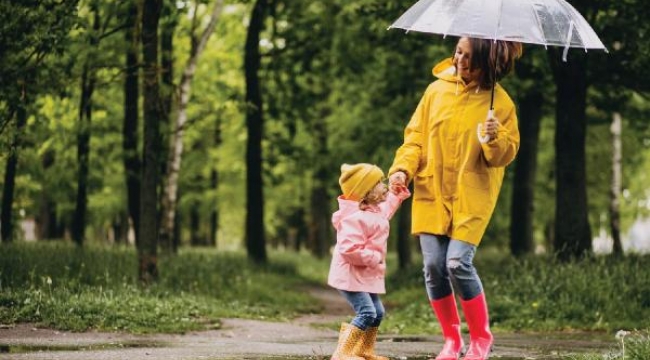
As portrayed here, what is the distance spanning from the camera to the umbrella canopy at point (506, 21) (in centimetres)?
650

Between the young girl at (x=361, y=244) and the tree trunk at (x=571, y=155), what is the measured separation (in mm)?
10154

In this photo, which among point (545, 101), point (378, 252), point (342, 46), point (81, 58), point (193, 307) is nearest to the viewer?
point (378, 252)

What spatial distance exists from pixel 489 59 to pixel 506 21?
339 mm

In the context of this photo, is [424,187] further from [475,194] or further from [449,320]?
[449,320]

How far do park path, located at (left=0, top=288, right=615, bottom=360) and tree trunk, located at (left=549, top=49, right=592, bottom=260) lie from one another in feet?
17.4

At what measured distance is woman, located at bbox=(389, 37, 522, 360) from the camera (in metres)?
6.37

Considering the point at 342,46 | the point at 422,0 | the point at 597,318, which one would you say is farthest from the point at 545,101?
the point at 422,0

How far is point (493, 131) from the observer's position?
20.4 ft

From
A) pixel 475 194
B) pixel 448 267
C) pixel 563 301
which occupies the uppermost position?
pixel 475 194

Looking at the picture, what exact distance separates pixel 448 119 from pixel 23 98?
7349mm

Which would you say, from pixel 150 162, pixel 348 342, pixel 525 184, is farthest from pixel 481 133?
pixel 525 184

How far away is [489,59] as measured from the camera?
6477 millimetres

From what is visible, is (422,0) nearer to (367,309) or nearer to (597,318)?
(367,309)

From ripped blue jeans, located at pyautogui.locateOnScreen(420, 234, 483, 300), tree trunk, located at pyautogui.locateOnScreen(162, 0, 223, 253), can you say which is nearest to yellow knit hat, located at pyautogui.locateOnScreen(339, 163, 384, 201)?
ripped blue jeans, located at pyautogui.locateOnScreen(420, 234, 483, 300)
